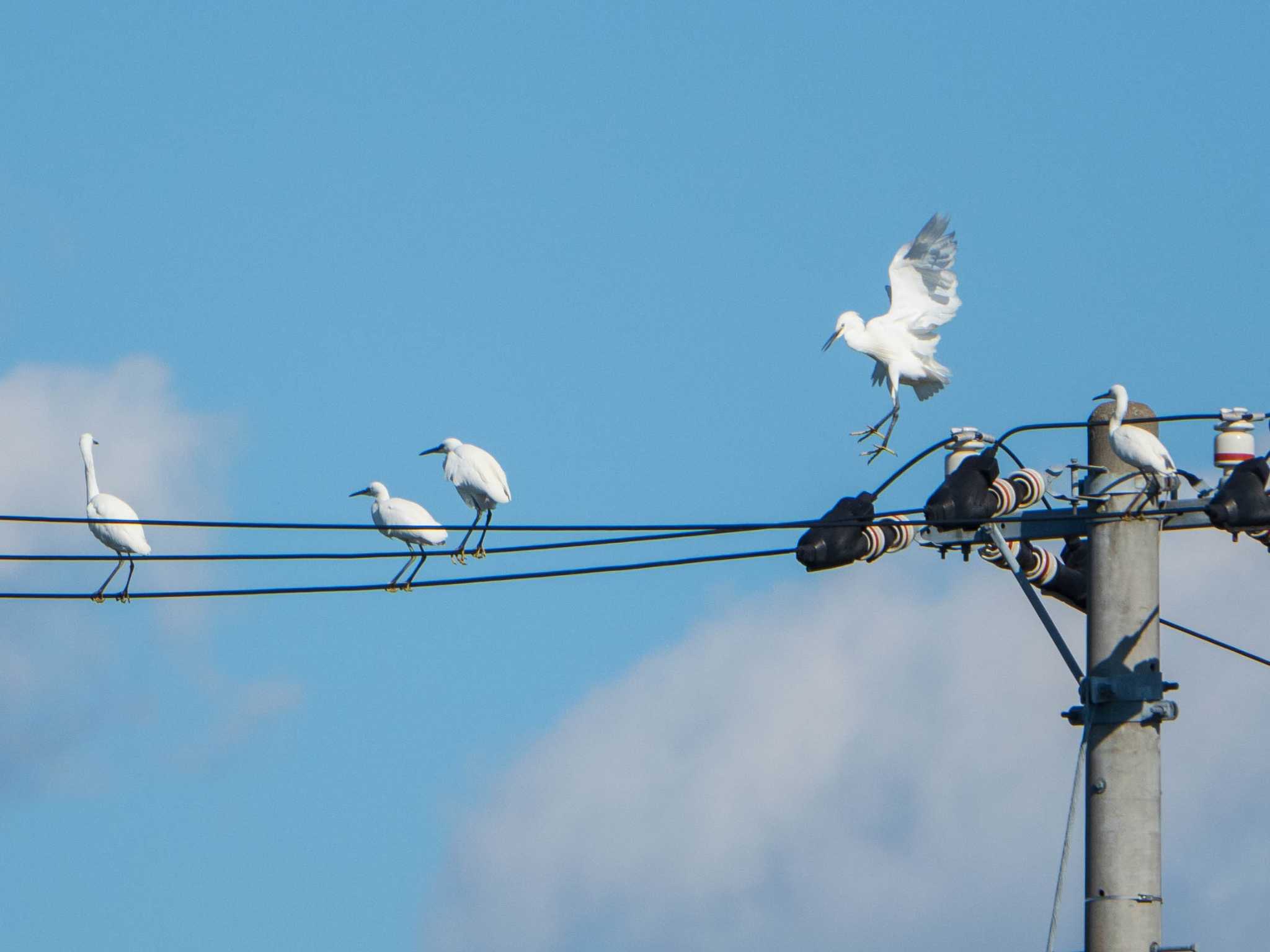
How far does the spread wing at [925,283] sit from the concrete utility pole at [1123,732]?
6.70 meters

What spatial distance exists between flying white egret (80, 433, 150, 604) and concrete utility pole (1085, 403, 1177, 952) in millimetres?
10897

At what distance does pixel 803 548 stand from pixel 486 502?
804 cm

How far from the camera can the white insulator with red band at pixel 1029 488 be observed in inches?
456

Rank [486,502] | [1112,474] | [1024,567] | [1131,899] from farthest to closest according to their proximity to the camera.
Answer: [486,502]
[1024,567]
[1112,474]
[1131,899]

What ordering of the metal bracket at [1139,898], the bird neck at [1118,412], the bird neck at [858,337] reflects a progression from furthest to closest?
the bird neck at [858,337] < the bird neck at [1118,412] < the metal bracket at [1139,898]

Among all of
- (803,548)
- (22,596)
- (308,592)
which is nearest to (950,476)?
(803,548)

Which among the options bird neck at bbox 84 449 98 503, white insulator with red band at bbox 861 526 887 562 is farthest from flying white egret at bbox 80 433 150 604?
white insulator with red band at bbox 861 526 887 562

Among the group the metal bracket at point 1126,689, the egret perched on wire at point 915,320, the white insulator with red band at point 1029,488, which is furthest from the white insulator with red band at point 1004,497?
the egret perched on wire at point 915,320

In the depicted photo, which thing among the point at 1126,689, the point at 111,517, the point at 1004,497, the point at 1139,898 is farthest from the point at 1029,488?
the point at 111,517

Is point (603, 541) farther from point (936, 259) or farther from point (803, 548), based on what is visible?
point (936, 259)

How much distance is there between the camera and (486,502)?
19.5 meters

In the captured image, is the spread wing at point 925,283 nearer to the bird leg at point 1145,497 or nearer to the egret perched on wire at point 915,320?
the egret perched on wire at point 915,320

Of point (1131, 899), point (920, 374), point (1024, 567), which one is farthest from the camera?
point (920, 374)

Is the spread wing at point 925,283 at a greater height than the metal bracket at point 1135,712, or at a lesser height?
greater
